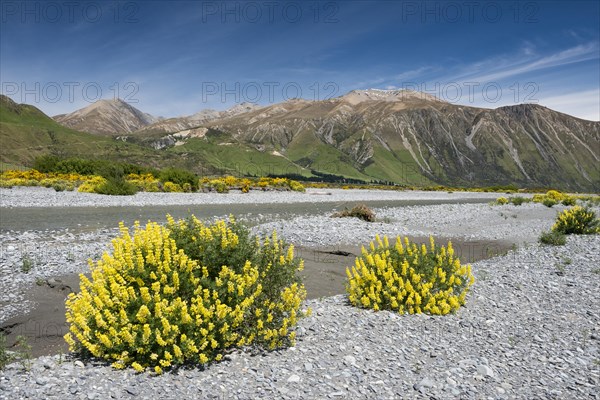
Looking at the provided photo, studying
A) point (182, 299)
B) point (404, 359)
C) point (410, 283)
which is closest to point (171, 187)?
point (410, 283)

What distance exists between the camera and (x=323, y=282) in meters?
14.7

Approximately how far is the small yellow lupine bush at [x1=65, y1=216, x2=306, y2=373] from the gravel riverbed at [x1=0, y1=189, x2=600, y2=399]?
0.38 m

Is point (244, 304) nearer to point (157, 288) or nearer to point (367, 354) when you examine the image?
point (157, 288)

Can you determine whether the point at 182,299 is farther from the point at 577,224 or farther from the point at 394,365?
the point at 577,224

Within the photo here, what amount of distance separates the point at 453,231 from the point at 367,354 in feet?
81.2

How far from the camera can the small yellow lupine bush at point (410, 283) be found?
34.6 ft

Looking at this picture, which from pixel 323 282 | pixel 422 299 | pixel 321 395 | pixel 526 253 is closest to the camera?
pixel 321 395

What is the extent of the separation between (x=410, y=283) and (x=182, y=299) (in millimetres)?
6153

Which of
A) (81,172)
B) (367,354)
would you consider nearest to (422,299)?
(367,354)

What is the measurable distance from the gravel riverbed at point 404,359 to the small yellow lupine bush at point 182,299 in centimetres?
38

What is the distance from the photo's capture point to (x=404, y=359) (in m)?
7.93

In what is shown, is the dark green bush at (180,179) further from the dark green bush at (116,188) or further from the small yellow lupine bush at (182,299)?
the small yellow lupine bush at (182,299)

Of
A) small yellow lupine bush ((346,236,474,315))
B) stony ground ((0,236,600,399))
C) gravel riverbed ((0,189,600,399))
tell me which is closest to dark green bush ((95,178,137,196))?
gravel riverbed ((0,189,600,399))

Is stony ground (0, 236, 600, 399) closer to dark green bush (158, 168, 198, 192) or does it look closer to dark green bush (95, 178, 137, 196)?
dark green bush (95, 178, 137, 196)
